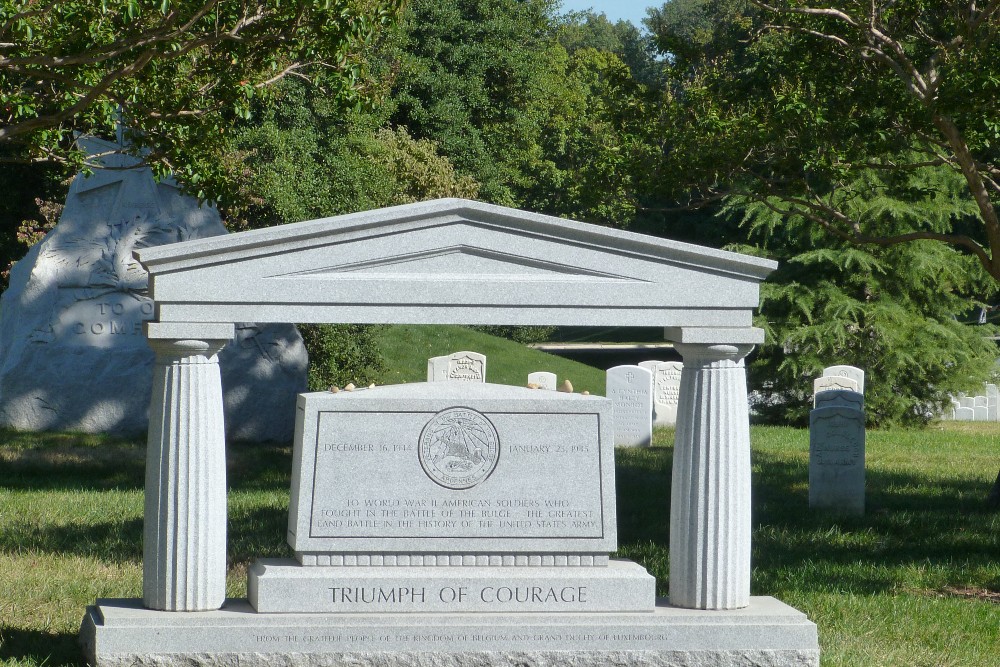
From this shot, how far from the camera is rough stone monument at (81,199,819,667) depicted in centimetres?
582

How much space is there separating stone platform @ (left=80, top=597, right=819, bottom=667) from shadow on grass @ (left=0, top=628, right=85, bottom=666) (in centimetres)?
20

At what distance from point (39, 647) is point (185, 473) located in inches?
62.0

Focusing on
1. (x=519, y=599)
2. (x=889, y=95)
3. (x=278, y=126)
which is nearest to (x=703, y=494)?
(x=519, y=599)

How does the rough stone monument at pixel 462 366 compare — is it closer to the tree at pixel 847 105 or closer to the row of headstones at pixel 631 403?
the row of headstones at pixel 631 403

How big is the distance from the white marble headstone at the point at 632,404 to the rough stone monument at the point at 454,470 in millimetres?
10673

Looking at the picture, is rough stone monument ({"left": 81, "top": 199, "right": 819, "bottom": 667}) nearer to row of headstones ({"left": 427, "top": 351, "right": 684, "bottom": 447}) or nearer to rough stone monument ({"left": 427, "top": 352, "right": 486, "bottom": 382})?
row of headstones ({"left": 427, "top": 351, "right": 684, "bottom": 447})

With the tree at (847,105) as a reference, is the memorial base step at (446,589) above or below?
below

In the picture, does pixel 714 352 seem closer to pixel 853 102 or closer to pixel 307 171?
pixel 853 102

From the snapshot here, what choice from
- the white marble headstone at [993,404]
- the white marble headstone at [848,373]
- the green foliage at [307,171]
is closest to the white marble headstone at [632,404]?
the white marble headstone at [848,373]

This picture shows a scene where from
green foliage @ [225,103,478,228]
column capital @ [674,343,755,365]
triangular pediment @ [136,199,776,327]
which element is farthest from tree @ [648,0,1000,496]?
green foliage @ [225,103,478,228]

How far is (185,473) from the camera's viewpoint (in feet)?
19.0

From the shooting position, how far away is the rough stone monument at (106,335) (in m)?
14.2

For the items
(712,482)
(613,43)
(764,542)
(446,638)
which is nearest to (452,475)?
(446,638)

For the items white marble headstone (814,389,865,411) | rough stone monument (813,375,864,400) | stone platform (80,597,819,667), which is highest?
rough stone monument (813,375,864,400)
